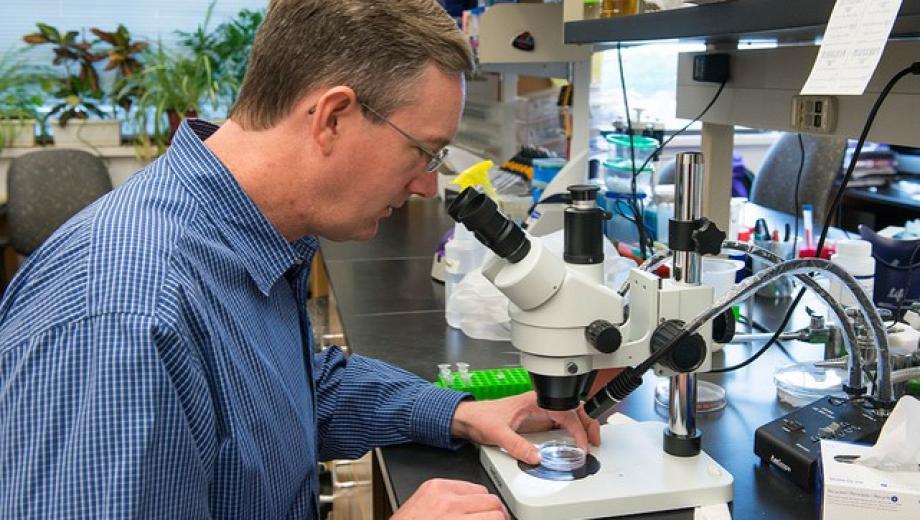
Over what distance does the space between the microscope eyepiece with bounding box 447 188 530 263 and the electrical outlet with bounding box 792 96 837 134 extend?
723 mm

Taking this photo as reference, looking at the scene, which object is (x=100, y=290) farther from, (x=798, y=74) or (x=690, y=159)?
Result: (x=798, y=74)

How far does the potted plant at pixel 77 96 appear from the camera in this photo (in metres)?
4.52

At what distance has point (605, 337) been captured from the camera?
100 centimetres

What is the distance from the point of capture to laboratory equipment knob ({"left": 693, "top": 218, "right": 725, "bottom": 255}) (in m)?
1.03

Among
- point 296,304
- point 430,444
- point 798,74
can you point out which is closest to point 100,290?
point 296,304

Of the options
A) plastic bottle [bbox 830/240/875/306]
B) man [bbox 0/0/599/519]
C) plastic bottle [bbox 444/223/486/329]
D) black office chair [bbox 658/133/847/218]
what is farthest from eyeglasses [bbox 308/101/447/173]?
black office chair [bbox 658/133/847/218]

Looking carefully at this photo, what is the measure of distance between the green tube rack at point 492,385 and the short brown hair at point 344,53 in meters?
0.49

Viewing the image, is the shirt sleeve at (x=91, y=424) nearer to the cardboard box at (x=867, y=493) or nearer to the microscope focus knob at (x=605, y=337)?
the microscope focus knob at (x=605, y=337)

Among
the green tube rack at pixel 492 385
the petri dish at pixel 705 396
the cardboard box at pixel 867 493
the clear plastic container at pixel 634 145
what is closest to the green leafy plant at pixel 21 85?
the clear plastic container at pixel 634 145

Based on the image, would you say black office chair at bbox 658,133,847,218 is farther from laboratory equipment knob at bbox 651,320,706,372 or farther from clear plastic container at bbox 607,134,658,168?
laboratory equipment knob at bbox 651,320,706,372

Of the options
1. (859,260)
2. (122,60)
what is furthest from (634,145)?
(122,60)

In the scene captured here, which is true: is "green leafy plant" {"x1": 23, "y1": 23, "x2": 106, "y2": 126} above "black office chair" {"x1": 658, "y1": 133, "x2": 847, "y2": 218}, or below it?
above

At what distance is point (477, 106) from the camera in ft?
13.0

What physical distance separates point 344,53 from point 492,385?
581 mm
